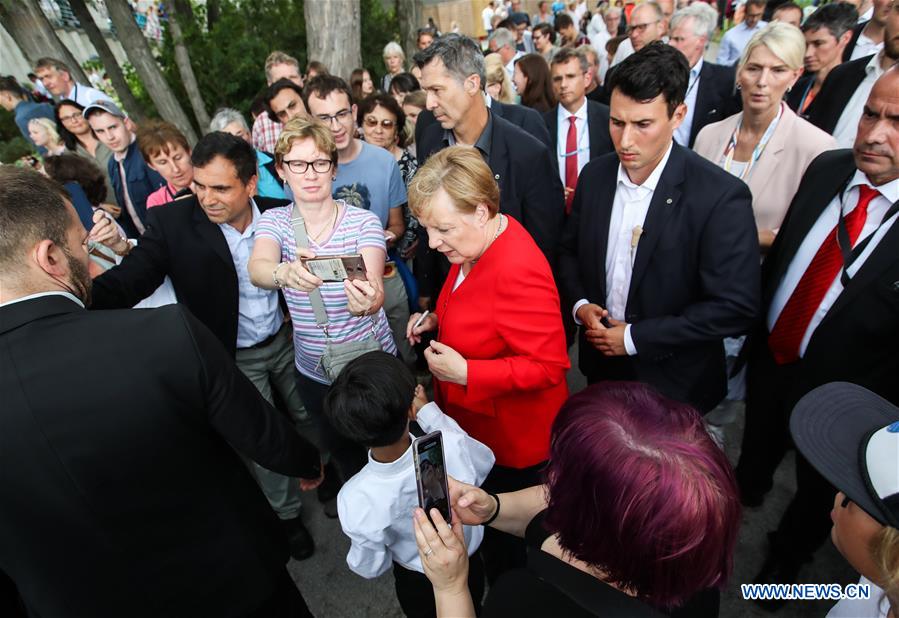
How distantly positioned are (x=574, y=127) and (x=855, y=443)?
3.61 meters

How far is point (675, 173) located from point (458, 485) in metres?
1.70

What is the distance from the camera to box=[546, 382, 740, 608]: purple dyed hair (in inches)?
39.4

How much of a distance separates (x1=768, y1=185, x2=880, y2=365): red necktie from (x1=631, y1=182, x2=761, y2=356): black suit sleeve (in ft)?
0.69

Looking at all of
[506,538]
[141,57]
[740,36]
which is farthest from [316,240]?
[141,57]

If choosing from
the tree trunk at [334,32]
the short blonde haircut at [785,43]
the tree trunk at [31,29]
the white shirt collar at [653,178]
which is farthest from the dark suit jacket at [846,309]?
the tree trunk at [31,29]

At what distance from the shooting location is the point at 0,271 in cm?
138

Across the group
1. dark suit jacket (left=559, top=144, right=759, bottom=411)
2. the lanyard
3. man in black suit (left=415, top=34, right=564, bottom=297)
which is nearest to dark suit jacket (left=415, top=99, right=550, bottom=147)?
man in black suit (left=415, top=34, right=564, bottom=297)

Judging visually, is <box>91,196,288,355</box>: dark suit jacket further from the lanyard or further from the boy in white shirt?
the lanyard

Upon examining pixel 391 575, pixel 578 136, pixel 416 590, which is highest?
pixel 578 136

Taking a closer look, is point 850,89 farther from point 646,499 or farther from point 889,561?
point 646,499

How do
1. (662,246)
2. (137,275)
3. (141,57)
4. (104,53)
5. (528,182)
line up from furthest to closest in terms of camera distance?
(104,53) → (141,57) → (528,182) → (137,275) → (662,246)

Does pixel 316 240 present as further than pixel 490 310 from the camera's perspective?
Yes

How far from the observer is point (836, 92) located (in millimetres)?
3480

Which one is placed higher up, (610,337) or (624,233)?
(624,233)
